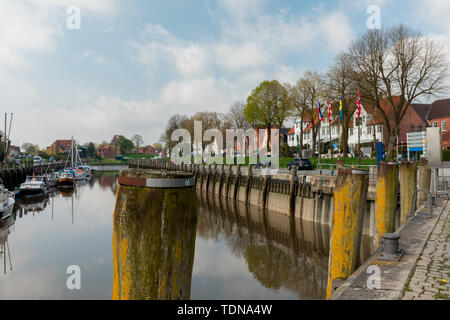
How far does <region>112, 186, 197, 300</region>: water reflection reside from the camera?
238 cm

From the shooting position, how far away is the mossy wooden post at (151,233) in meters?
2.38

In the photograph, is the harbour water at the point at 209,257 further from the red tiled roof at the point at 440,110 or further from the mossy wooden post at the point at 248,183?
the red tiled roof at the point at 440,110

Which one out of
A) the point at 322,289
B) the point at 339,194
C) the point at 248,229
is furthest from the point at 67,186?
the point at 339,194

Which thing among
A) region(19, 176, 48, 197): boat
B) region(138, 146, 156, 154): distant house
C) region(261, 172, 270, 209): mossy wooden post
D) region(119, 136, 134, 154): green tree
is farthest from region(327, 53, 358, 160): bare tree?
region(138, 146, 156, 154): distant house

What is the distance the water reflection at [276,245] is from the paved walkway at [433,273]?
5178mm

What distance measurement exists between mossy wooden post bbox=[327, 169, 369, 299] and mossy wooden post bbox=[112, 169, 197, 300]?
4.99 m

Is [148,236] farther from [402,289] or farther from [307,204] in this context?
[307,204]

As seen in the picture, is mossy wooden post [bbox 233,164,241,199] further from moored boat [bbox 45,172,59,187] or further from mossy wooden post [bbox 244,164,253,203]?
moored boat [bbox 45,172,59,187]

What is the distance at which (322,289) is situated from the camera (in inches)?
484

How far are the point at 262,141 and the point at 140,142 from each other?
94752mm

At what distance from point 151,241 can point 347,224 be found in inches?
206

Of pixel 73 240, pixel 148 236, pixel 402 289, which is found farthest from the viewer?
pixel 73 240

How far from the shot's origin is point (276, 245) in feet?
58.0

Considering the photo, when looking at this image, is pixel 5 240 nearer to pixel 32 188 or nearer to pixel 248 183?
pixel 248 183
